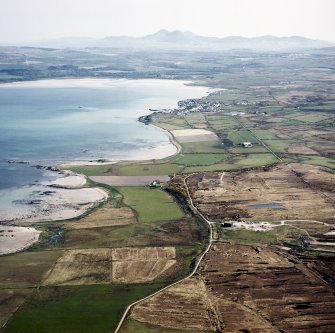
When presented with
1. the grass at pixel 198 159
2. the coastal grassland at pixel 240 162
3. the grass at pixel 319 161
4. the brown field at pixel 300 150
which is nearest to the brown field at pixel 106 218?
the coastal grassland at pixel 240 162

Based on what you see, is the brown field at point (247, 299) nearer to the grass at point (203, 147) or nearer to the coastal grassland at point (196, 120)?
the grass at point (203, 147)

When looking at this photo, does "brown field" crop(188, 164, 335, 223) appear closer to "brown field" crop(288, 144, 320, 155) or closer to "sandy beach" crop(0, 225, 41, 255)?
"brown field" crop(288, 144, 320, 155)

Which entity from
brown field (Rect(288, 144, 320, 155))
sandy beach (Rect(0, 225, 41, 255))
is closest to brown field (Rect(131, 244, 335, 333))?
sandy beach (Rect(0, 225, 41, 255))

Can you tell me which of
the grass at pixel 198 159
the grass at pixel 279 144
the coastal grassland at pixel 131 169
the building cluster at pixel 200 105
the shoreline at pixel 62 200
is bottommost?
the building cluster at pixel 200 105

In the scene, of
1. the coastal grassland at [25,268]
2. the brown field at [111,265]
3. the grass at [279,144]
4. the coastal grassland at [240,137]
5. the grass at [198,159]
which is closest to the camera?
the coastal grassland at [25,268]

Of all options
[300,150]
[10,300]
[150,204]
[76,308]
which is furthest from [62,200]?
[300,150]

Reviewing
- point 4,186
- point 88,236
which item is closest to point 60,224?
point 88,236

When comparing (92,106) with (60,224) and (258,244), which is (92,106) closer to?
(60,224)

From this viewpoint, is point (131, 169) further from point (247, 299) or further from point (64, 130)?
point (247, 299)
